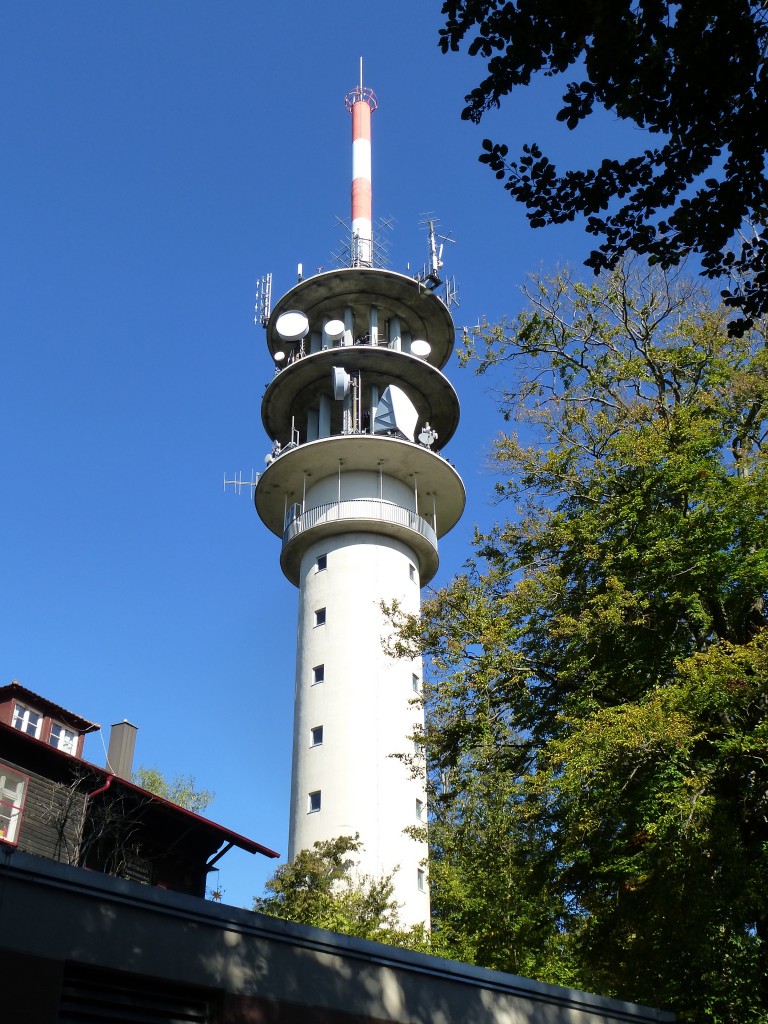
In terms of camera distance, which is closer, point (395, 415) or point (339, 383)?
point (395, 415)

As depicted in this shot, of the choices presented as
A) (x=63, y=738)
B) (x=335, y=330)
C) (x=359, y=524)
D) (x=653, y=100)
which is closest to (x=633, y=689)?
(x=653, y=100)

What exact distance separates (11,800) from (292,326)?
2473 cm

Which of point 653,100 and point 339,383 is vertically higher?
point 339,383

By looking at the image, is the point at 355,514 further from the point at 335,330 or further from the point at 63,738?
the point at 63,738

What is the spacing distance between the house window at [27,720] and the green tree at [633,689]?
11.2 metres

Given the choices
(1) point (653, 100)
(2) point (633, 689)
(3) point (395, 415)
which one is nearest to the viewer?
(1) point (653, 100)

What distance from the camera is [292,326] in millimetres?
43906

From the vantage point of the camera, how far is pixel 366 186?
169 feet

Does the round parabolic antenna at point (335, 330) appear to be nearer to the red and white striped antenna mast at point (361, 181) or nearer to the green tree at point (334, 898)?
the red and white striped antenna mast at point (361, 181)

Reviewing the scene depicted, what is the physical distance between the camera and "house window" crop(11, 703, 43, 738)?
2763 cm

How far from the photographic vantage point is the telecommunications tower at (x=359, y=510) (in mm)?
34906

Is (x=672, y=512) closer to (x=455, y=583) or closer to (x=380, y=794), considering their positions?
(x=455, y=583)

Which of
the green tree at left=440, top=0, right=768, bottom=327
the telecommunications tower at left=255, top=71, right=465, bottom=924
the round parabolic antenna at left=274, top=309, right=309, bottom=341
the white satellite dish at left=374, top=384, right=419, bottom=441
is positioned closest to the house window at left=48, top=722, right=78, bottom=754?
the telecommunications tower at left=255, top=71, right=465, bottom=924

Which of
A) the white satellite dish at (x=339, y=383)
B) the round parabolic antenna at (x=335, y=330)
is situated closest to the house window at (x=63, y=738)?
the white satellite dish at (x=339, y=383)
